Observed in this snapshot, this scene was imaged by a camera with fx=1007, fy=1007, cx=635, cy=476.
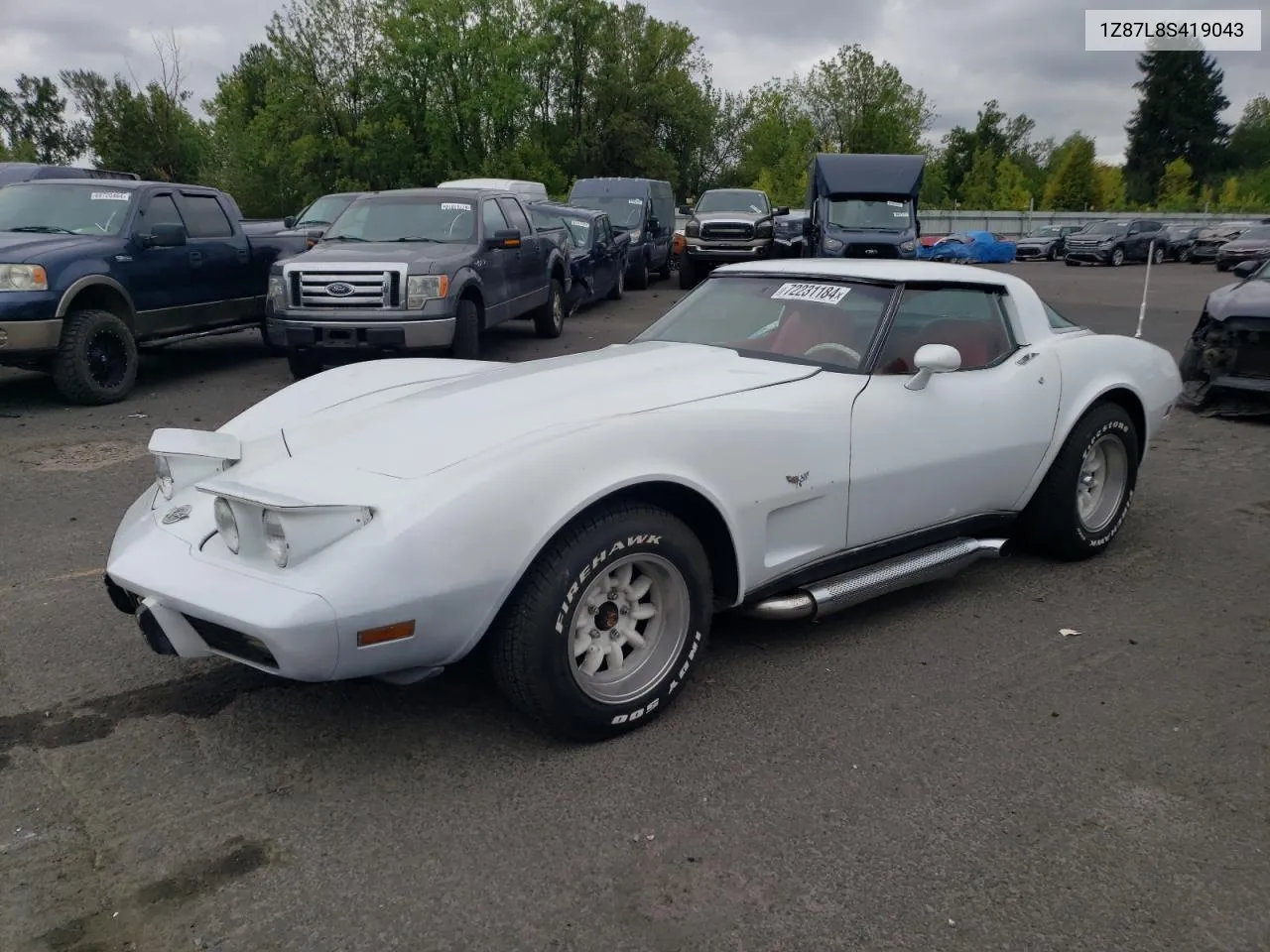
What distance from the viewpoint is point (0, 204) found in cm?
927

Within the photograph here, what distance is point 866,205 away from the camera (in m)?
18.2

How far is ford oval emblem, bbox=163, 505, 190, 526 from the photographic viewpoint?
3.15 metres

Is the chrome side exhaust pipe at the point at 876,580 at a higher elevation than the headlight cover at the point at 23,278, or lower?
lower

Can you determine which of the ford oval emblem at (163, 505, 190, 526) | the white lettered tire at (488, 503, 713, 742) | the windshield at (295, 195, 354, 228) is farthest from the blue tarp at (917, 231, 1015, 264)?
the ford oval emblem at (163, 505, 190, 526)

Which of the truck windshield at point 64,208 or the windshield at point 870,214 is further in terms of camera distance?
the windshield at point 870,214

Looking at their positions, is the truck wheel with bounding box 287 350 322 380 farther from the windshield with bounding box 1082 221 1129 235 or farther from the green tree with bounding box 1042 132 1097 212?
the green tree with bounding box 1042 132 1097 212

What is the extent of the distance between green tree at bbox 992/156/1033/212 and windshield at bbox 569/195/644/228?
1778 inches

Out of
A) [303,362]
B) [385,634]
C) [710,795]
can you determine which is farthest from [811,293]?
[303,362]

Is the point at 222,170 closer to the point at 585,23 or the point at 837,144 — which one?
the point at 585,23

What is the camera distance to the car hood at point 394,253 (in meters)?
9.27

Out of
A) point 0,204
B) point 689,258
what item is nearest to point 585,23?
point 689,258

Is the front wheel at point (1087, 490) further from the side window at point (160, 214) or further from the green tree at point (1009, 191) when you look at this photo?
the green tree at point (1009, 191)

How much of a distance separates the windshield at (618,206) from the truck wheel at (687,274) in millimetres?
1419

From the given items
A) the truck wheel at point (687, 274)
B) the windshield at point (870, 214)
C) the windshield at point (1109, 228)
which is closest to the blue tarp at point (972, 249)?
the windshield at point (1109, 228)
